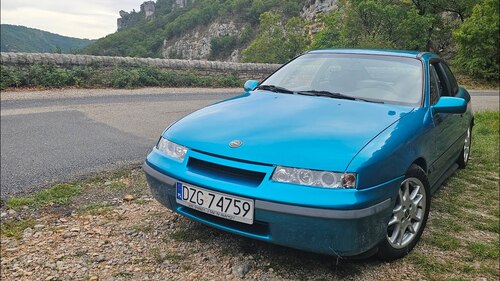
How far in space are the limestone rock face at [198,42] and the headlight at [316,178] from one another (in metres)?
95.5

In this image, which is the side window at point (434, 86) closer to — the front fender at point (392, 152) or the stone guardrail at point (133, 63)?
the front fender at point (392, 152)

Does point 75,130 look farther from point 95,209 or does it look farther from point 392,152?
point 392,152

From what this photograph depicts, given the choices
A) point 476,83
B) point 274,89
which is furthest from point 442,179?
point 476,83

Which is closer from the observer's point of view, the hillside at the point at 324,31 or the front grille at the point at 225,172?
the front grille at the point at 225,172

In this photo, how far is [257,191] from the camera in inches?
86.4

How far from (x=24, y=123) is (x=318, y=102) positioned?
18.6ft

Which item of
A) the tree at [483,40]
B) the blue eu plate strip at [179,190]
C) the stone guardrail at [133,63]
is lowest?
the blue eu plate strip at [179,190]

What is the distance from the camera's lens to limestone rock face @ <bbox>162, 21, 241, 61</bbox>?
9644cm

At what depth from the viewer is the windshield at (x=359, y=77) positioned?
3.22 m

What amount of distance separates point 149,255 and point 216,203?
672 millimetres

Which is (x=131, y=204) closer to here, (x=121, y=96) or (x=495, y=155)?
(x=495, y=155)

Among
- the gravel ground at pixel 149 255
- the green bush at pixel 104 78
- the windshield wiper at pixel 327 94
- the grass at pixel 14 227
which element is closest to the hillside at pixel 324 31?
the green bush at pixel 104 78

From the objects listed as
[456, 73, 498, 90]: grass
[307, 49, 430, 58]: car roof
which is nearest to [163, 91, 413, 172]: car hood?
[307, 49, 430, 58]: car roof

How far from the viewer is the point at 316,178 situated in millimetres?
2174
